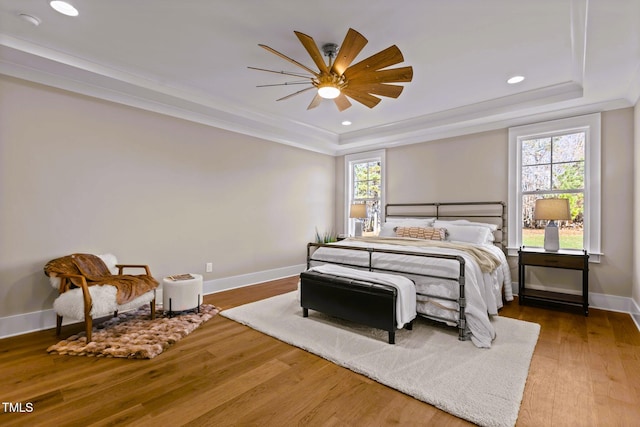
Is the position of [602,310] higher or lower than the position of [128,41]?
lower

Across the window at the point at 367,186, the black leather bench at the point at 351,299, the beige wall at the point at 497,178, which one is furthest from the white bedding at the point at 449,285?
the window at the point at 367,186

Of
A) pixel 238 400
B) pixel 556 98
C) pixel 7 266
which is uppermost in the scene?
pixel 556 98

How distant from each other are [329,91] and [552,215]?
10.2 ft

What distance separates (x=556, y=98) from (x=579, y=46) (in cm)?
126

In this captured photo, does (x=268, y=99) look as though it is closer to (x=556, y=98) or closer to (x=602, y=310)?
A: (x=556, y=98)

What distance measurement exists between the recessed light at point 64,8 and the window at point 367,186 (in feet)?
15.5

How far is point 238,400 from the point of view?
6.50 ft

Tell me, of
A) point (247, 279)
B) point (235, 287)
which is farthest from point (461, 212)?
point (235, 287)

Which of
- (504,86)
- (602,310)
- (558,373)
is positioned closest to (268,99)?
(504,86)

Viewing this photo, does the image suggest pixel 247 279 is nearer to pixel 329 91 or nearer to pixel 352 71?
pixel 329 91

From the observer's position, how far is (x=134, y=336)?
2.82 metres

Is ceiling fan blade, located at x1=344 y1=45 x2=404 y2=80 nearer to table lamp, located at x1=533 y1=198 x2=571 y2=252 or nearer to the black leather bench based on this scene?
the black leather bench

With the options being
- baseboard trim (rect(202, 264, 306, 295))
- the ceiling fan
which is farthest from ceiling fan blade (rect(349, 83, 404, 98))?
baseboard trim (rect(202, 264, 306, 295))

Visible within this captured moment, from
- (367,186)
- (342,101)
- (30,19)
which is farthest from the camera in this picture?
(367,186)
